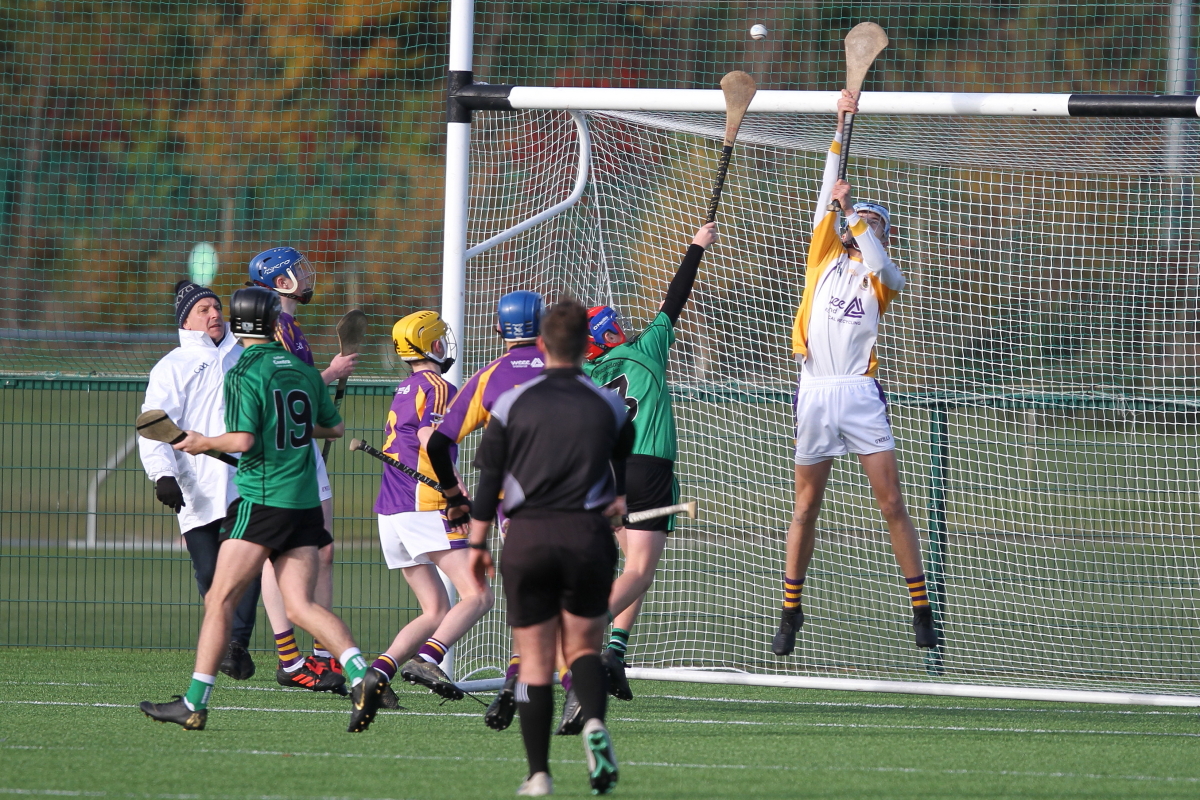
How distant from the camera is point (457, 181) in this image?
7.90 m

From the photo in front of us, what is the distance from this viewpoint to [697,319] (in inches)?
433

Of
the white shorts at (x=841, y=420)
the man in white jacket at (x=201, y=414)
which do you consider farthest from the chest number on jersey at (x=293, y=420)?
the white shorts at (x=841, y=420)

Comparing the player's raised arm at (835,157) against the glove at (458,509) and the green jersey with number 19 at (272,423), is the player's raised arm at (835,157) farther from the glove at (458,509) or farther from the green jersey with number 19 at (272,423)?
the green jersey with number 19 at (272,423)

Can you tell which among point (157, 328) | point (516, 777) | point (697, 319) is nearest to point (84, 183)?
point (157, 328)

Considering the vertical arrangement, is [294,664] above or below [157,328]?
below

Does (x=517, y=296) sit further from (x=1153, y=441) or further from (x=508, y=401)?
(x=1153, y=441)

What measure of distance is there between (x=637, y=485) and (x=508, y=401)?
255cm

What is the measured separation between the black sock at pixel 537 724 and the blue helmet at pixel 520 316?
1862 millimetres

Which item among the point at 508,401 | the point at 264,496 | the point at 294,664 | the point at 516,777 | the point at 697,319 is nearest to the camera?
the point at 508,401

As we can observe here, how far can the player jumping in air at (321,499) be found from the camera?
280 inches

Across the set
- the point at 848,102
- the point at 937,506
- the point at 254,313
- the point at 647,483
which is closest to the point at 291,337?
the point at 254,313

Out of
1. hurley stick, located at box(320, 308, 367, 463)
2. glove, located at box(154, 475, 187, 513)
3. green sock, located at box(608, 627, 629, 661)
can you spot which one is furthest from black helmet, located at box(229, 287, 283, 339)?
green sock, located at box(608, 627, 629, 661)

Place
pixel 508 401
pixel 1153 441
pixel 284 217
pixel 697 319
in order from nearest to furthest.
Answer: pixel 508 401, pixel 1153 441, pixel 697 319, pixel 284 217

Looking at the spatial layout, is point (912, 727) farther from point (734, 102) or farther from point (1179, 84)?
point (1179, 84)
